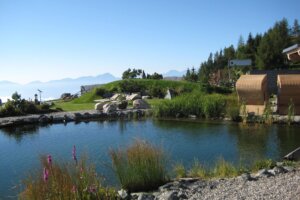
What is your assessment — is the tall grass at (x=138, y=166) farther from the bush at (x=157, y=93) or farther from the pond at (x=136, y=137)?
the bush at (x=157, y=93)

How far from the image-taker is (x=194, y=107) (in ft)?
49.5

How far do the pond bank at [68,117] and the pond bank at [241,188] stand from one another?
10722mm

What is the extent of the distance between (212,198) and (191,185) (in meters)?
0.90

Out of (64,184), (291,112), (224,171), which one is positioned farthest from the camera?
(291,112)

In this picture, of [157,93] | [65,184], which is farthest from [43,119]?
[65,184]

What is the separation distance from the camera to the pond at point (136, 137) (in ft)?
26.6

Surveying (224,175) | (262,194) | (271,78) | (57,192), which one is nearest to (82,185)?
(57,192)

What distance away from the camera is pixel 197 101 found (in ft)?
49.6

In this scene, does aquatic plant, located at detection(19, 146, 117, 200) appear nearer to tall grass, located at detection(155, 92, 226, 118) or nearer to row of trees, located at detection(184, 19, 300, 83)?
tall grass, located at detection(155, 92, 226, 118)

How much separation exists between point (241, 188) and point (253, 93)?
9.65 metres

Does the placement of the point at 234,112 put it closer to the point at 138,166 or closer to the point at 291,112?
the point at 291,112

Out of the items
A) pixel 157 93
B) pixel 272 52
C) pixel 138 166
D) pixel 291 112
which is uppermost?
pixel 272 52

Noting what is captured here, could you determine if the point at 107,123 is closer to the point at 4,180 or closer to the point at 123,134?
the point at 123,134

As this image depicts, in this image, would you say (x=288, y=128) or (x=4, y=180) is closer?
(x=4, y=180)
